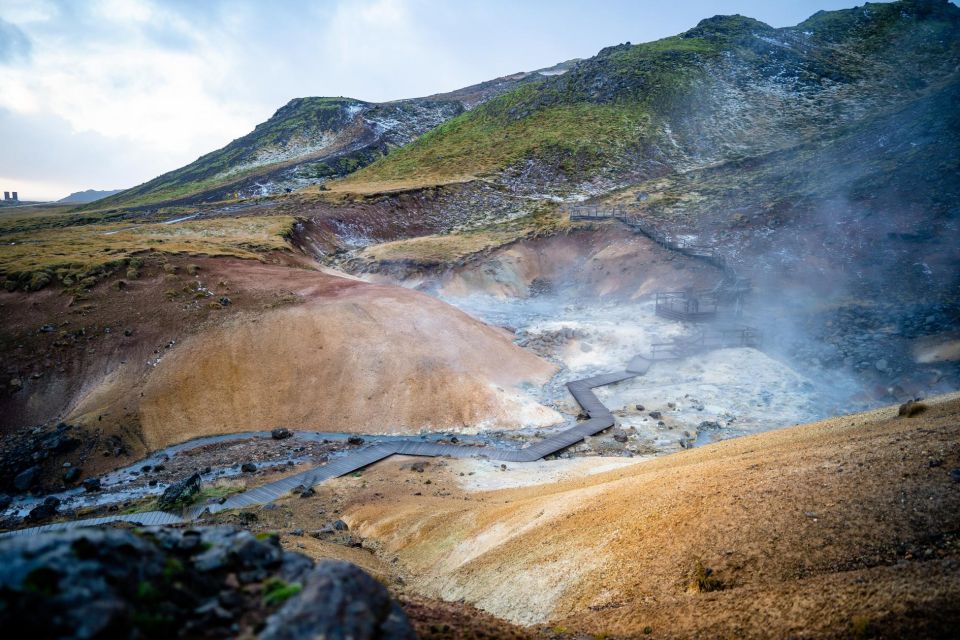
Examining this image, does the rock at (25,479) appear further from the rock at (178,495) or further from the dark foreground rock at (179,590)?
the dark foreground rock at (179,590)

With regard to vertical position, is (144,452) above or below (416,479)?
above

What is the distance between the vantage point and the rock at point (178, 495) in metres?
13.2

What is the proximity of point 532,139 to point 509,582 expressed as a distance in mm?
60083

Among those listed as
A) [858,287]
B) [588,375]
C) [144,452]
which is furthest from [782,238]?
[144,452]

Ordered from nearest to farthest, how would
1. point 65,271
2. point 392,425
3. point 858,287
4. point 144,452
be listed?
1. point 144,452
2. point 392,425
3. point 65,271
4. point 858,287

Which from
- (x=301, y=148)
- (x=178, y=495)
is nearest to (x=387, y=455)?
(x=178, y=495)

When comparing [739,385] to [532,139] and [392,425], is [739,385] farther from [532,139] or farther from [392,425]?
[532,139]

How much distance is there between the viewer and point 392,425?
18.8 metres

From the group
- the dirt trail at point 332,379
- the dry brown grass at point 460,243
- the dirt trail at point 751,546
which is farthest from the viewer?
the dry brown grass at point 460,243

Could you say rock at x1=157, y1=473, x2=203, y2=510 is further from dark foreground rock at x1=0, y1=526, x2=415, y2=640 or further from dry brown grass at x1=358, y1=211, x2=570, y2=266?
dry brown grass at x1=358, y1=211, x2=570, y2=266

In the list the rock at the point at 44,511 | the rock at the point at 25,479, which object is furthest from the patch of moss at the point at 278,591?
the rock at the point at 25,479

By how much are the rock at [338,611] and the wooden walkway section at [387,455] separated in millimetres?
10504

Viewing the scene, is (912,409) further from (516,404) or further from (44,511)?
(44,511)

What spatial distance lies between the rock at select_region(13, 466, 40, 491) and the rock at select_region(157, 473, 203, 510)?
5234 millimetres
